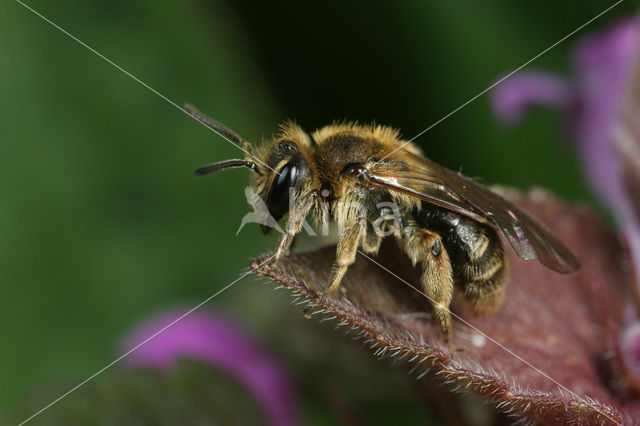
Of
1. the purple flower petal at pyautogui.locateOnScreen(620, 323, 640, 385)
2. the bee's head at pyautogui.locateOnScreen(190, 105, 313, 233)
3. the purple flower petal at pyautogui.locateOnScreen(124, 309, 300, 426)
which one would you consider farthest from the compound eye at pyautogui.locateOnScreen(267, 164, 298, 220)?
the purple flower petal at pyautogui.locateOnScreen(124, 309, 300, 426)

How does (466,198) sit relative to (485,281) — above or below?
above

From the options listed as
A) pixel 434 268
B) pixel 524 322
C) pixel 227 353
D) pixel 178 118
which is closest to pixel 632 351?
pixel 524 322

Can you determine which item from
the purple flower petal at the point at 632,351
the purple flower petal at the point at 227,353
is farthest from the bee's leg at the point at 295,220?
the purple flower petal at the point at 227,353

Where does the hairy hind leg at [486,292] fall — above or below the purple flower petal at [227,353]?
above

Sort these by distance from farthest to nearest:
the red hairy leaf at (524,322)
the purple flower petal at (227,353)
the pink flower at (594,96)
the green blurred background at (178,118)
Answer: the green blurred background at (178,118) → the purple flower petal at (227,353) → the pink flower at (594,96) → the red hairy leaf at (524,322)

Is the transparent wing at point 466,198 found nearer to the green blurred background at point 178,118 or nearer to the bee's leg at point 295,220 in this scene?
the bee's leg at point 295,220

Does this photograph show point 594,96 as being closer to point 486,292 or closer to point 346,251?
point 486,292
